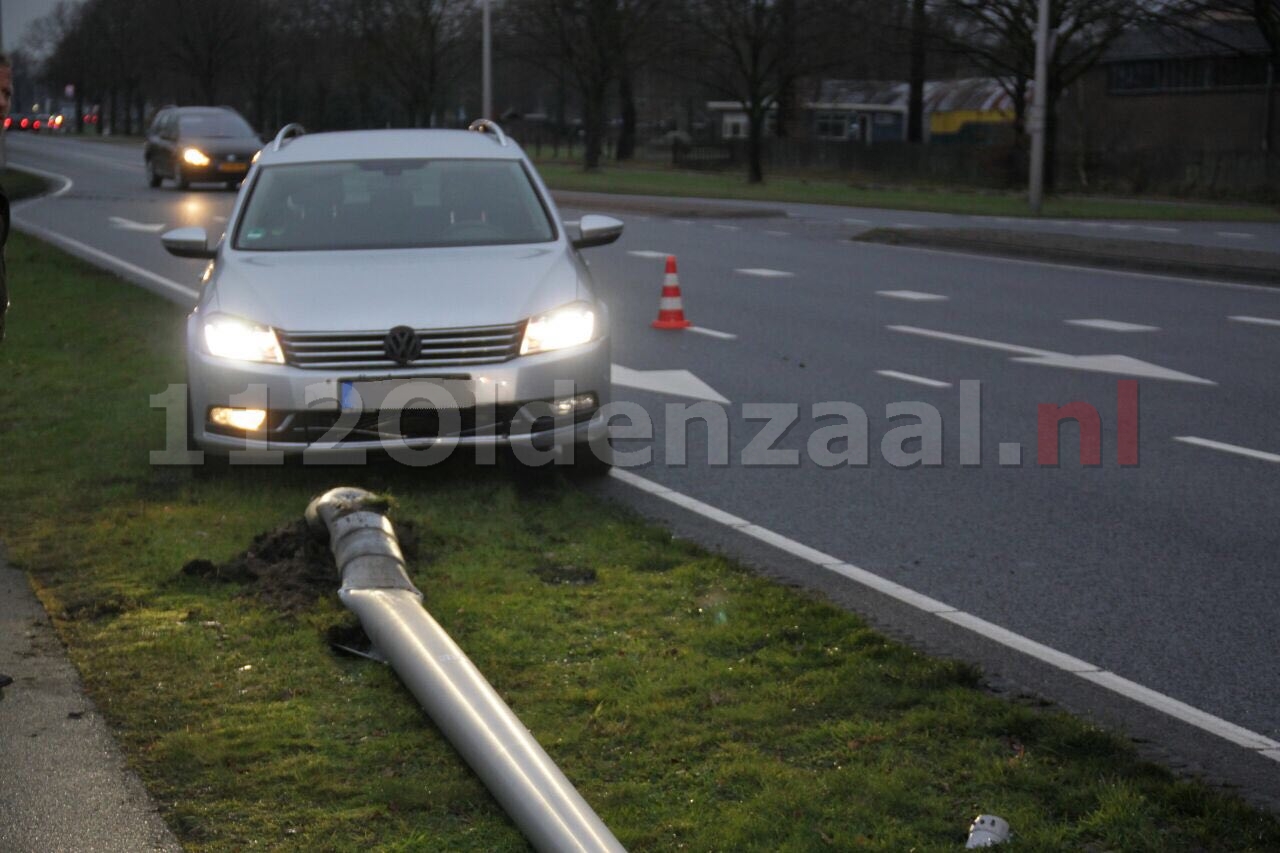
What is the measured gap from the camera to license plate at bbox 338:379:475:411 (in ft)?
24.3

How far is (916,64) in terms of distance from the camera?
60562 mm

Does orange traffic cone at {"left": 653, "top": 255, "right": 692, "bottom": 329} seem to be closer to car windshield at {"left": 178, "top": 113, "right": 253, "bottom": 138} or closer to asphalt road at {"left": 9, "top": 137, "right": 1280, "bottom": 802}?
asphalt road at {"left": 9, "top": 137, "right": 1280, "bottom": 802}

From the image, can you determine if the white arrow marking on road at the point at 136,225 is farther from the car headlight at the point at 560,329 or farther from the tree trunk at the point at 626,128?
the tree trunk at the point at 626,128

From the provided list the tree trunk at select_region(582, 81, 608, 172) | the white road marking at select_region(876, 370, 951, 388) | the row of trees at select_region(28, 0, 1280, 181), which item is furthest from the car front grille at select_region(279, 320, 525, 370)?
the tree trunk at select_region(582, 81, 608, 172)

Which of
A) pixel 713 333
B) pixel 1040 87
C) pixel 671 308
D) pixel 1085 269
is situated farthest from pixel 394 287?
pixel 1040 87

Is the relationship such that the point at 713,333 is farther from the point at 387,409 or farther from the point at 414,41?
the point at 414,41

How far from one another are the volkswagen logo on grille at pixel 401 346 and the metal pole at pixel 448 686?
121cm

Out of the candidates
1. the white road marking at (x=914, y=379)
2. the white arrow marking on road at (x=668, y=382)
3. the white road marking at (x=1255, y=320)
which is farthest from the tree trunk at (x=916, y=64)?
the white arrow marking on road at (x=668, y=382)

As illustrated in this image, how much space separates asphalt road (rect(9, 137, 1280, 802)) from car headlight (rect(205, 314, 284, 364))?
1620 millimetres

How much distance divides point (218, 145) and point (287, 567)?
108 feet

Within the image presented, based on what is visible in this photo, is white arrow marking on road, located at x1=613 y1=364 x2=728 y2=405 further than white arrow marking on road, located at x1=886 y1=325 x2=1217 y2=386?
No

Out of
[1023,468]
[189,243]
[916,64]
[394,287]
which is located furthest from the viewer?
[916,64]

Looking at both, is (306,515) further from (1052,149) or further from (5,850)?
(1052,149)

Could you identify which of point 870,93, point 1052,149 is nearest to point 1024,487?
point 1052,149
